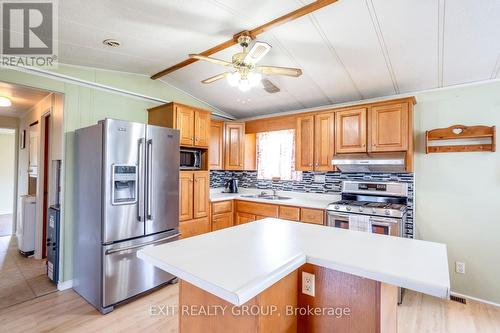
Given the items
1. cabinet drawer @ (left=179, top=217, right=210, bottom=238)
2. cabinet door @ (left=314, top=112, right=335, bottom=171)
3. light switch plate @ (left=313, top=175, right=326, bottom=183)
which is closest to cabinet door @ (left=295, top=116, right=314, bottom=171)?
cabinet door @ (left=314, top=112, right=335, bottom=171)

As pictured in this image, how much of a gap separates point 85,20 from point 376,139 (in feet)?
10.1

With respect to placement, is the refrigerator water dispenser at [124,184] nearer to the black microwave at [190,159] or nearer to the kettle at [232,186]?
the black microwave at [190,159]

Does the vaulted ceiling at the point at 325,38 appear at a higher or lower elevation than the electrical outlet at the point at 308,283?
higher

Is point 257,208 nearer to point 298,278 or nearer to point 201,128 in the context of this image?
point 201,128

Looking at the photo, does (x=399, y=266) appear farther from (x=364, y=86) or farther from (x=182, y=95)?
(x=182, y=95)

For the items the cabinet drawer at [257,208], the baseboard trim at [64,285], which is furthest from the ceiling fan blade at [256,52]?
the baseboard trim at [64,285]

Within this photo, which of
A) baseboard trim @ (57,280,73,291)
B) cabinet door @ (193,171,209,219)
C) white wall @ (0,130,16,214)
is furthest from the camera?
white wall @ (0,130,16,214)

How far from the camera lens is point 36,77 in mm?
2662

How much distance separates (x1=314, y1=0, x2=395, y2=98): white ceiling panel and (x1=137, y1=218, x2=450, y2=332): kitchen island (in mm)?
1601

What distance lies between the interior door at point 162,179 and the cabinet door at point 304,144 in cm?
169

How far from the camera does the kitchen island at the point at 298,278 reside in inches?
38.1

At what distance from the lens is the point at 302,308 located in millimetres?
1344

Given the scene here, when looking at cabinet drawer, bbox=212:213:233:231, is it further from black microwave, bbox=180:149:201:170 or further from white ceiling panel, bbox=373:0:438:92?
white ceiling panel, bbox=373:0:438:92

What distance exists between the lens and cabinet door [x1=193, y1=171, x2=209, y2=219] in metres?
3.53
